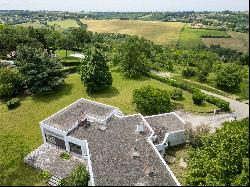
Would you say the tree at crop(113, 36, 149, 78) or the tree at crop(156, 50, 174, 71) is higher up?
the tree at crop(113, 36, 149, 78)

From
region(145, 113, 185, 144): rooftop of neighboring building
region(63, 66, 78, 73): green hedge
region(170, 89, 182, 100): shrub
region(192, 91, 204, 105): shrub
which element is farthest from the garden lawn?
region(145, 113, 185, 144): rooftop of neighboring building

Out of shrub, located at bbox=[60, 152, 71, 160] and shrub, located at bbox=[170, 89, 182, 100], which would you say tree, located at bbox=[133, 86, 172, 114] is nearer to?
shrub, located at bbox=[170, 89, 182, 100]

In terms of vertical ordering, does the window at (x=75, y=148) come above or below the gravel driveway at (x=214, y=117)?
above

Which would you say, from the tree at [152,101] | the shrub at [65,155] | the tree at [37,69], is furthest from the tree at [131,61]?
the shrub at [65,155]

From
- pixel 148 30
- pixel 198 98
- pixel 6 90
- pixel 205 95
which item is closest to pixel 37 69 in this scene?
pixel 6 90

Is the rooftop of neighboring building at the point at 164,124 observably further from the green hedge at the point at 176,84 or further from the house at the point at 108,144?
the green hedge at the point at 176,84

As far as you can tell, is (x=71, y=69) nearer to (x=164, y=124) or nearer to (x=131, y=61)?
(x=131, y=61)
